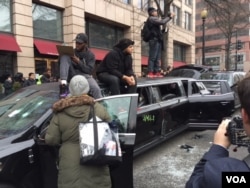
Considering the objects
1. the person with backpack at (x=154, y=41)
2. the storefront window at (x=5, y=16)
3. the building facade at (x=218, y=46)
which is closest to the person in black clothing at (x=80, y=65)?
the person with backpack at (x=154, y=41)

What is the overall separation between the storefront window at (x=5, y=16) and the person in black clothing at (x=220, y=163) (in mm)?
14581

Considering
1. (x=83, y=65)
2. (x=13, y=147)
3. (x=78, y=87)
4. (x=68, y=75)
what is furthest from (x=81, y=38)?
(x=13, y=147)

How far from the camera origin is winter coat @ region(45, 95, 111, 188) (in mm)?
2863

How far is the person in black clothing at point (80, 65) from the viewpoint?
4274 mm

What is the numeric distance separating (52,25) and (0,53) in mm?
3971

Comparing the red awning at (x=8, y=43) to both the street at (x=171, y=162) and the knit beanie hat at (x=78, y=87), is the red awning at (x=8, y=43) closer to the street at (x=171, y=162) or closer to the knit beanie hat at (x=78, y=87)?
the street at (x=171, y=162)

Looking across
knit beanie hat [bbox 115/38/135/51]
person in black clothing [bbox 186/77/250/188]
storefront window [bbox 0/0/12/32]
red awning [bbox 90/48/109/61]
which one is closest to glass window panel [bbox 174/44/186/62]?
red awning [bbox 90/48/109/61]

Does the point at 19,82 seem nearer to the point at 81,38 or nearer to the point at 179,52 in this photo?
the point at 81,38

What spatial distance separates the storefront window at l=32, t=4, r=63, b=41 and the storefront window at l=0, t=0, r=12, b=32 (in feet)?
5.09

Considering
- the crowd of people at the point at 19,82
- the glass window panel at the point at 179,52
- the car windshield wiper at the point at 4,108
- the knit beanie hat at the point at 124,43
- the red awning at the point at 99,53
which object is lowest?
the car windshield wiper at the point at 4,108

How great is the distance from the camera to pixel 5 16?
48.3ft

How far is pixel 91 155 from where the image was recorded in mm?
2781

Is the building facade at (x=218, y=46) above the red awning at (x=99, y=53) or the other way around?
above

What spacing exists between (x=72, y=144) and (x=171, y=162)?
9.33ft
